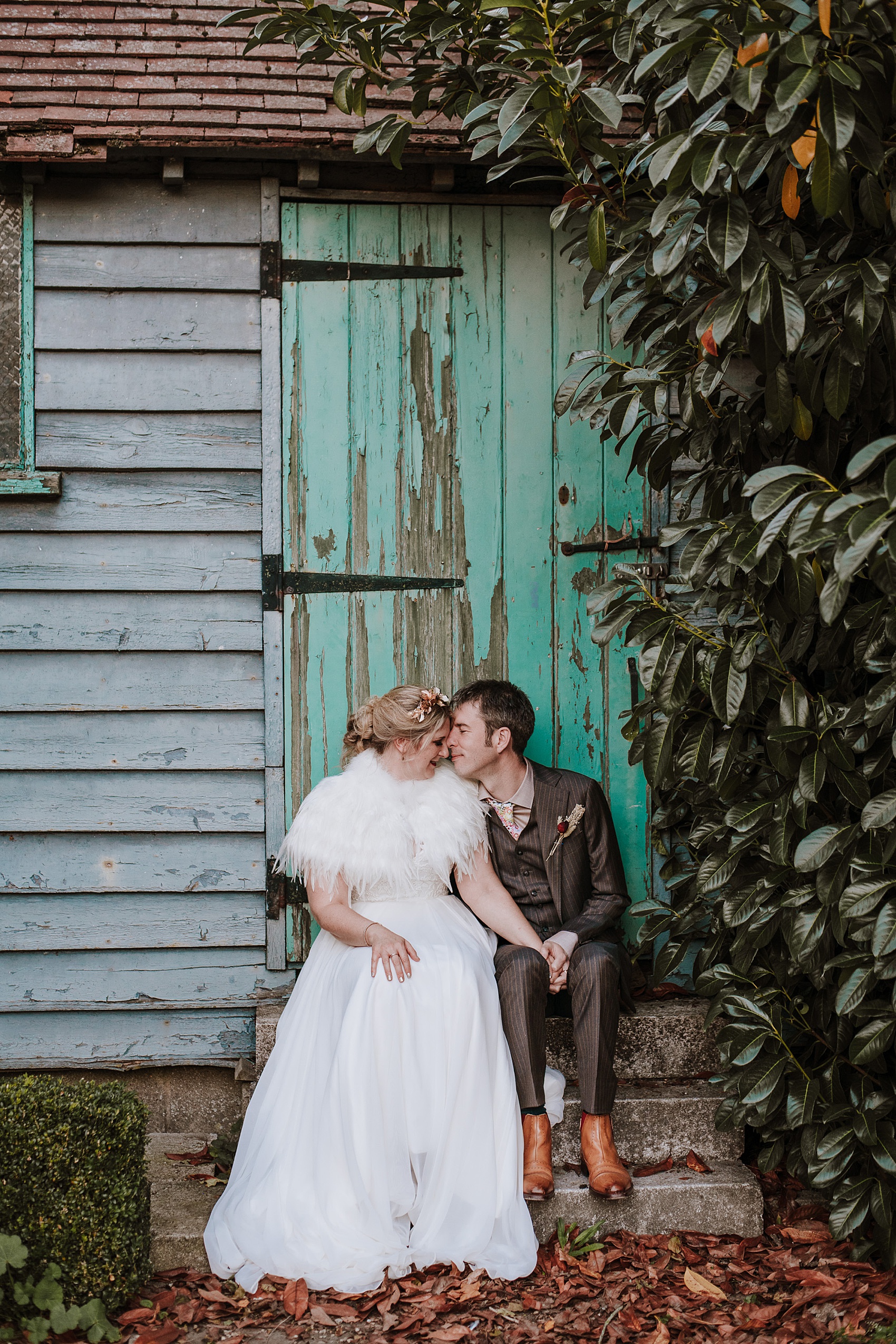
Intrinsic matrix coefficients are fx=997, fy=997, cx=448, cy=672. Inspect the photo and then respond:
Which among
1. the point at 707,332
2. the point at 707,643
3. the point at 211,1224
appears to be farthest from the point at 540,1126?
the point at 707,332

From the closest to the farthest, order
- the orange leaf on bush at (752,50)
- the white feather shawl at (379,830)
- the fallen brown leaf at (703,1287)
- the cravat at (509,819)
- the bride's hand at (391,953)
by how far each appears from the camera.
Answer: the orange leaf on bush at (752,50) → the fallen brown leaf at (703,1287) → the bride's hand at (391,953) → the white feather shawl at (379,830) → the cravat at (509,819)

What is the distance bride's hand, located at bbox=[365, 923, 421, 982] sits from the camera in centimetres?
268

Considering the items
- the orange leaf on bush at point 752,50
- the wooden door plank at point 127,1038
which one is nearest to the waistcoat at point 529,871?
the wooden door plank at point 127,1038

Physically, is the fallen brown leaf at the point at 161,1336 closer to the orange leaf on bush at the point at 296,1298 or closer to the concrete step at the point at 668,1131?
the orange leaf on bush at the point at 296,1298

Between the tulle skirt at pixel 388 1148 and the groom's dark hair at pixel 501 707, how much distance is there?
677mm

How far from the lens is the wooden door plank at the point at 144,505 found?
10.5ft

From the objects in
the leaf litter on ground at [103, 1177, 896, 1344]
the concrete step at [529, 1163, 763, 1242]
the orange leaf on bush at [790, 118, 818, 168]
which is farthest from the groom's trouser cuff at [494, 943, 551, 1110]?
the orange leaf on bush at [790, 118, 818, 168]

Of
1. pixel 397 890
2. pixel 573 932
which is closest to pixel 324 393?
pixel 397 890

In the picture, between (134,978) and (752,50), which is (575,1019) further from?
(752,50)

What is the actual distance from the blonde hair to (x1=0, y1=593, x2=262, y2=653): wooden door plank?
45 cm

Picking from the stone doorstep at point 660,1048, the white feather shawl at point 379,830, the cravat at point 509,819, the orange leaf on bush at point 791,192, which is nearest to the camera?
the orange leaf on bush at point 791,192

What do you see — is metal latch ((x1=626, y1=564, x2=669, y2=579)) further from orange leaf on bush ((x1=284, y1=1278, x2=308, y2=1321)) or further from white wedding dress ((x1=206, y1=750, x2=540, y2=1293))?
orange leaf on bush ((x1=284, y1=1278, x2=308, y2=1321))

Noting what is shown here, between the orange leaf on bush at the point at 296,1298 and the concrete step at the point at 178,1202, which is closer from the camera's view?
the orange leaf on bush at the point at 296,1298

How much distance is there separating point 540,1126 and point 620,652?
149 centimetres
